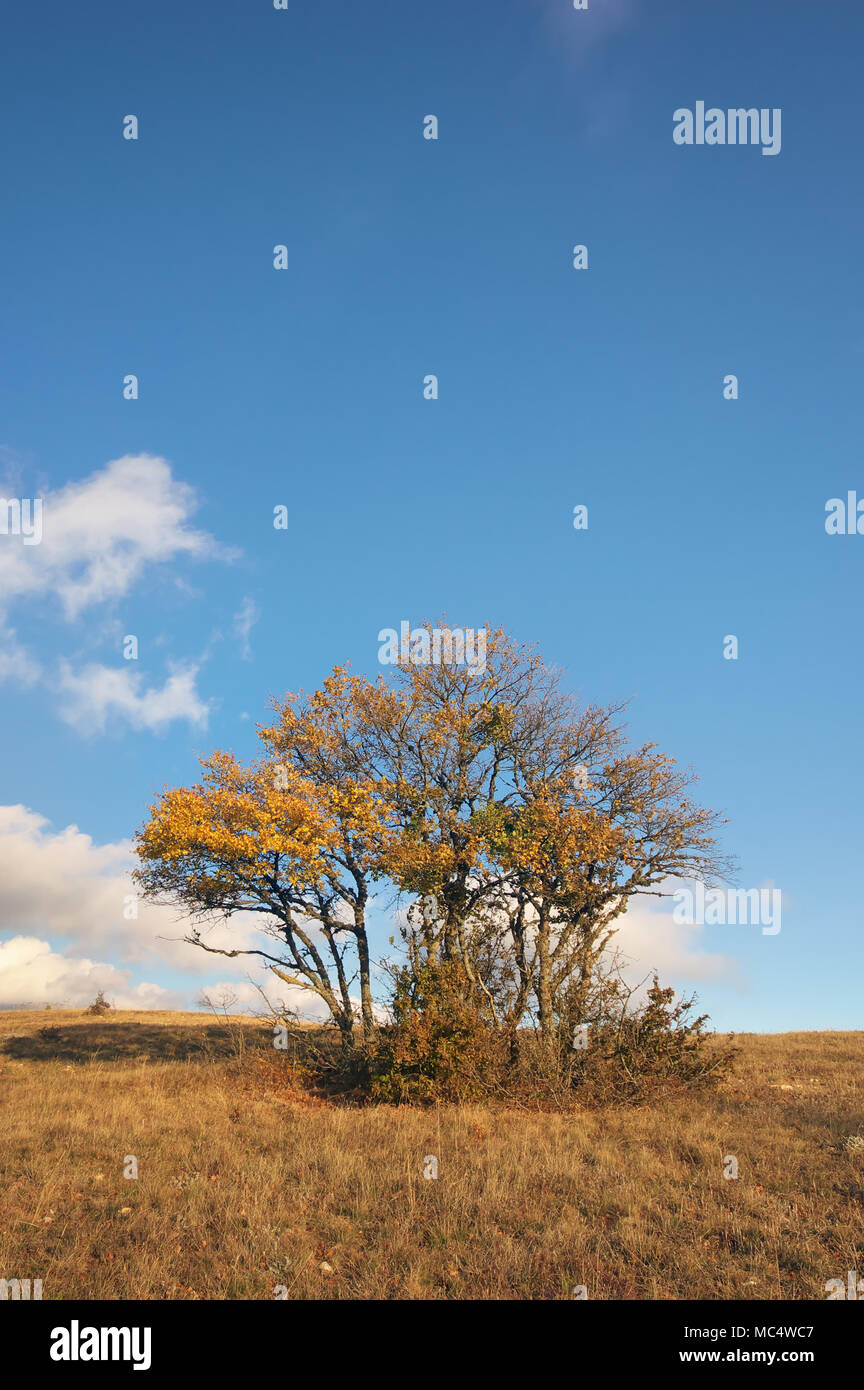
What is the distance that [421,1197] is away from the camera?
1260 centimetres

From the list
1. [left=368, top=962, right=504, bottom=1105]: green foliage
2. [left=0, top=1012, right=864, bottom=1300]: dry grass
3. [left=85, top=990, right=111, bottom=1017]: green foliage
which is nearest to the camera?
[left=0, top=1012, right=864, bottom=1300]: dry grass

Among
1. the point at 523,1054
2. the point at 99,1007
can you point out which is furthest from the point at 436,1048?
the point at 99,1007

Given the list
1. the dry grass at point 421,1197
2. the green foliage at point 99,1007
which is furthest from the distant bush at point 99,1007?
the dry grass at point 421,1197

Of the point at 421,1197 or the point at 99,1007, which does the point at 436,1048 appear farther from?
the point at 99,1007

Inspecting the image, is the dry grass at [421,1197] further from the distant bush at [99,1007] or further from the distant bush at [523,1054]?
the distant bush at [99,1007]

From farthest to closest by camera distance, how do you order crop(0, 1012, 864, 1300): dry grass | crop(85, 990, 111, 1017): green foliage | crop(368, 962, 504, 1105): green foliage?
crop(85, 990, 111, 1017): green foliage < crop(368, 962, 504, 1105): green foliage < crop(0, 1012, 864, 1300): dry grass

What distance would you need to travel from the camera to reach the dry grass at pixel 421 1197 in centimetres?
983

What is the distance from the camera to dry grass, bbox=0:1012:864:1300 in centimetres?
983

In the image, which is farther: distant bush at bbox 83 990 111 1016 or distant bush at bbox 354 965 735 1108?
distant bush at bbox 83 990 111 1016

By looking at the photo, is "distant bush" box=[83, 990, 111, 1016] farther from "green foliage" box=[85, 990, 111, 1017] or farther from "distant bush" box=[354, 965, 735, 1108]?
"distant bush" box=[354, 965, 735, 1108]

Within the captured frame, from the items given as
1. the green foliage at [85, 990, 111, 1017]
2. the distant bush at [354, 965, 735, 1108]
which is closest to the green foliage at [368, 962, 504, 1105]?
the distant bush at [354, 965, 735, 1108]

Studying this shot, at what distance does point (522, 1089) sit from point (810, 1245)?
1136 cm
